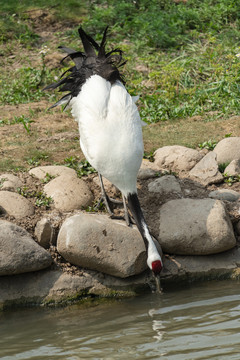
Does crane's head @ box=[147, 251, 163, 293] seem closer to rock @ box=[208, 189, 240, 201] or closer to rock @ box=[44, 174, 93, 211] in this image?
Answer: rock @ box=[44, 174, 93, 211]

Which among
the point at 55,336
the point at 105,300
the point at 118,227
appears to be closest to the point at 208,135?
the point at 118,227

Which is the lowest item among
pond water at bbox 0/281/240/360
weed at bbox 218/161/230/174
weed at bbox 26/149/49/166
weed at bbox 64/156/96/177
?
pond water at bbox 0/281/240/360

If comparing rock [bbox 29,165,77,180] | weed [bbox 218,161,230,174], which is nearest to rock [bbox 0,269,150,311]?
rock [bbox 29,165,77,180]

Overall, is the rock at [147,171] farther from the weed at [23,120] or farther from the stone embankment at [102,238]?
the weed at [23,120]

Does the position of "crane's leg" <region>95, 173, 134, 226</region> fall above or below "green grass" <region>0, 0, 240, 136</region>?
below

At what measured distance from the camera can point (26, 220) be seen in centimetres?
623

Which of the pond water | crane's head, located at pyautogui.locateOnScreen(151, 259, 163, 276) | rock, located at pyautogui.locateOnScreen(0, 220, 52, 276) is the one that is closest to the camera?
the pond water

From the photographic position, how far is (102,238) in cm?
586

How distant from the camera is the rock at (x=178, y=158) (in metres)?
7.43

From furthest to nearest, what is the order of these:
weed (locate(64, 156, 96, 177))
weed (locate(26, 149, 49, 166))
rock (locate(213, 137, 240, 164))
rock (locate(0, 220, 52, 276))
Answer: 1. weed (locate(26, 149, 49, 166))
2. rock (locate(213, 137, 240, 164))
3. weed (locate(64, 156, 96, 177))
4. rock (locate(0, 220, 52, 276))

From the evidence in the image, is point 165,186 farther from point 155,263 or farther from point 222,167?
point 155,263

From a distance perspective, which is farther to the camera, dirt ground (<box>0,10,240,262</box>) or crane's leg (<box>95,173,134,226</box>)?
dirt ground (<box>0,10,240,262</box>)

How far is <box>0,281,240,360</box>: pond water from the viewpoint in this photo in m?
4.37

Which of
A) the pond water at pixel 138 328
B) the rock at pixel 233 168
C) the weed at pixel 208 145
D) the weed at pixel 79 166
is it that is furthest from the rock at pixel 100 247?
the weed at pixel 208 145
